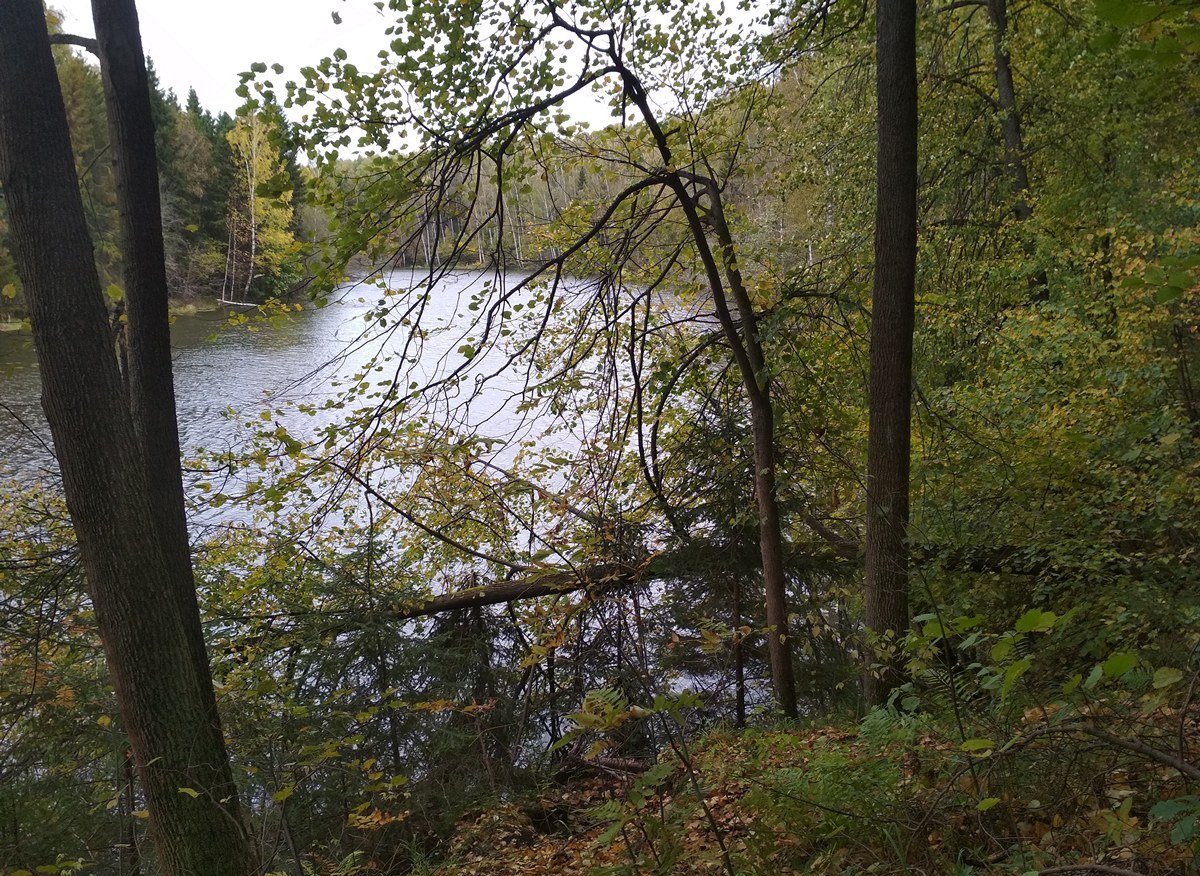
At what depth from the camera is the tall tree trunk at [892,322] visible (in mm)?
4570

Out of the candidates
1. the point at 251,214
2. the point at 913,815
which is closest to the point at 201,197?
the point at 251,214

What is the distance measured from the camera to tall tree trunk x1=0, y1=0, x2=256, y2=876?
11.5 feet

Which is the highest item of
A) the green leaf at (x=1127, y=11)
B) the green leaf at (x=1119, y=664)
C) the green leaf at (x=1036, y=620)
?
the green leaf at (x=1127, y=11)

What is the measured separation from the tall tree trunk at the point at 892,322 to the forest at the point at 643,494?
0.08ft

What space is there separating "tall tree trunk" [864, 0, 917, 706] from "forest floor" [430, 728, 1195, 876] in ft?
3.89

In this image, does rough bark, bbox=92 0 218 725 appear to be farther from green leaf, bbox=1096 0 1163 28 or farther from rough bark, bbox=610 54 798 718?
green leaf, bbox=1096 0 1163 28

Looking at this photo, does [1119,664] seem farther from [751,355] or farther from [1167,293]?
[751,355]

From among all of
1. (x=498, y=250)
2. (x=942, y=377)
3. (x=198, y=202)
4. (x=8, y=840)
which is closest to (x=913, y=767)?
(x=498, y=250)

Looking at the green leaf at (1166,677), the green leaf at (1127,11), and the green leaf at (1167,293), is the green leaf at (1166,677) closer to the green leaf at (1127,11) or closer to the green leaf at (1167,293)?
the green leaf at (1167,293)

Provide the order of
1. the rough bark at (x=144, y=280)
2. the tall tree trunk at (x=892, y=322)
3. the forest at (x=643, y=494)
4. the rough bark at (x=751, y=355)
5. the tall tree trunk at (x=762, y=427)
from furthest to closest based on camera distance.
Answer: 1. the tall tree trunk at (x=762, y=427)
2. the rough bark at (x=751, y=355)
3. the tall tree trunk at (x=892, y=322)
4. the rough bark at (x=144, y=280)
5. the forest at (x=643, y=494)

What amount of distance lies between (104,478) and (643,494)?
607cm

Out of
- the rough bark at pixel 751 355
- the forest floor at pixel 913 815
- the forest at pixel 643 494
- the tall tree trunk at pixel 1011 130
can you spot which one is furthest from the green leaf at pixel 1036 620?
the tall tree trunk at pixel 1011 130

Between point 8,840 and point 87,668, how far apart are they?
1.30 m

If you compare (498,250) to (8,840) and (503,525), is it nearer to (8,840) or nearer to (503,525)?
(503,525)
